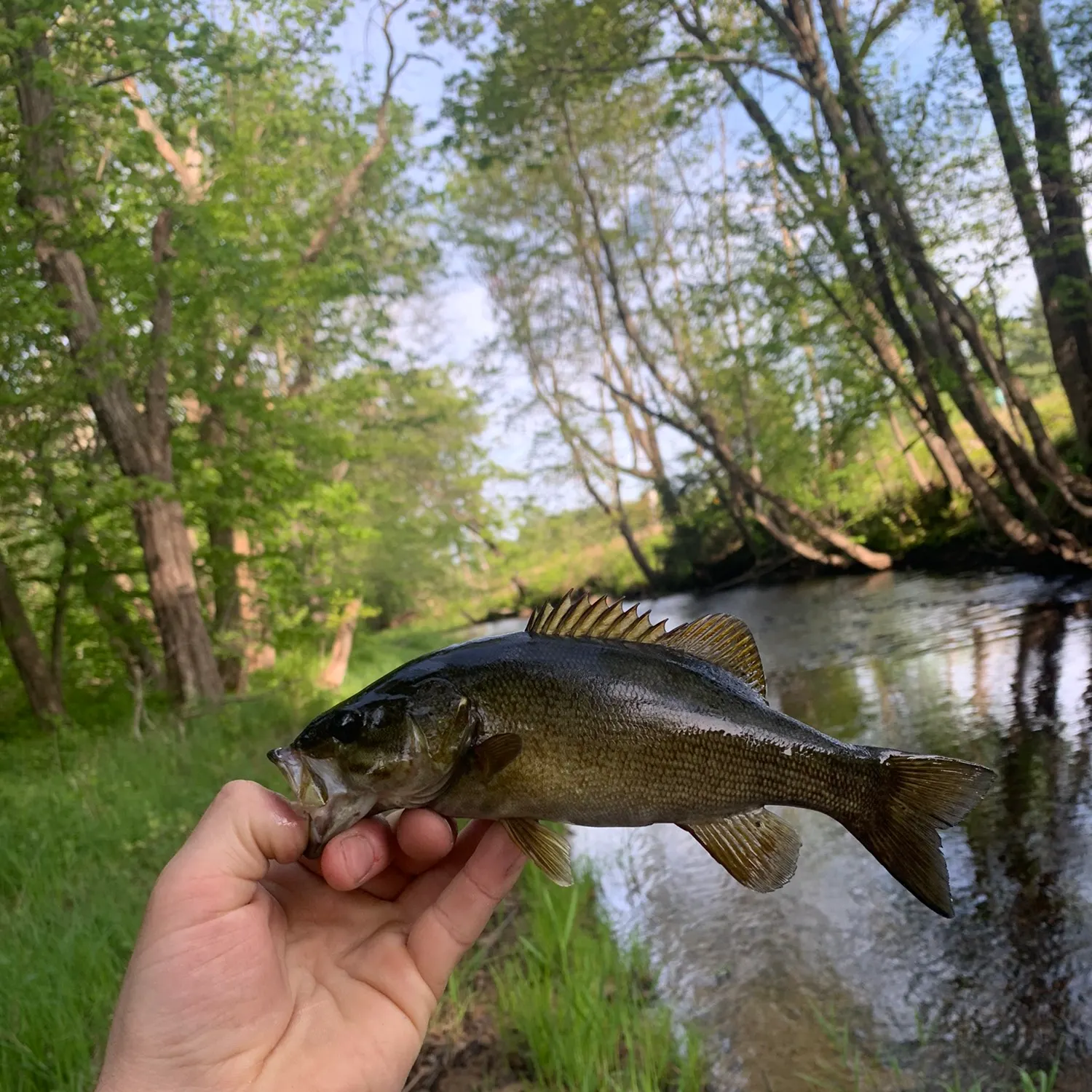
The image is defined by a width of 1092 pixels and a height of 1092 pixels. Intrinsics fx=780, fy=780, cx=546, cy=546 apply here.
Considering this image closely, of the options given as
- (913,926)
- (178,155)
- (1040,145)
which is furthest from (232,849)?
(178,155)

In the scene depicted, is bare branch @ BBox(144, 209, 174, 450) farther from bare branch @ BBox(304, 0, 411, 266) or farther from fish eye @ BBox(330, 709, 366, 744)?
fish eye @ BBox(330, 709, 366, 744)

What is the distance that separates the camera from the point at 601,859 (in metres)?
6.21

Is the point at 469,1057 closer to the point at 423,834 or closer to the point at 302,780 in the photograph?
the point at 423,834

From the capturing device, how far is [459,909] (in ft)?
6.85

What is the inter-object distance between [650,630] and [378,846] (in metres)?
0.87

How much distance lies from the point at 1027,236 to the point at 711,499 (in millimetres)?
16647

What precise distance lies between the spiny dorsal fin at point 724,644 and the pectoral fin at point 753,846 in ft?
1.15

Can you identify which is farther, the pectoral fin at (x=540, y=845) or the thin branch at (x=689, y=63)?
the thin branch at (x=689, y=63)

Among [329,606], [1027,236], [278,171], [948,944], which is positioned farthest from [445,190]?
[948,944]

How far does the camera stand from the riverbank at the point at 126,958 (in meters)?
3.13

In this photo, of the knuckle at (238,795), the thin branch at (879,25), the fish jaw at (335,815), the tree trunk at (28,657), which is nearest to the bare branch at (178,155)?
the tree trunk at (28,657)

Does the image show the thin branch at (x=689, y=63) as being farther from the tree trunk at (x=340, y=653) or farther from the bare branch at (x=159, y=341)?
the tree trunk at (x=340, y=653)

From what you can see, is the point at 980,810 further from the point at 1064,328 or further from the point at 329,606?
the point at 329,606

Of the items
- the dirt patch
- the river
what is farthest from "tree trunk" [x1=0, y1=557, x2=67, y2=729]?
the dirt patch
